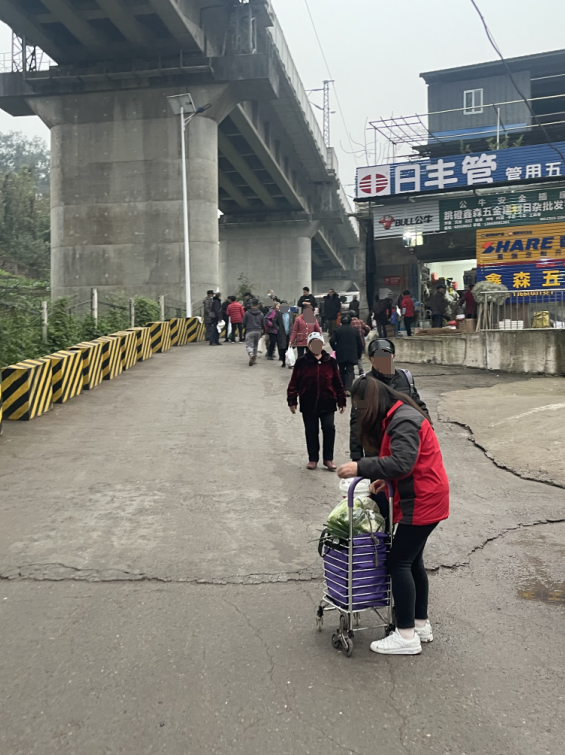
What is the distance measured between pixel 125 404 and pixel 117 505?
5873 mm

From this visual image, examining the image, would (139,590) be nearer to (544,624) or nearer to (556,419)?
(544,624)

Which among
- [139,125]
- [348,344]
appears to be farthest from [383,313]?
[139,125]

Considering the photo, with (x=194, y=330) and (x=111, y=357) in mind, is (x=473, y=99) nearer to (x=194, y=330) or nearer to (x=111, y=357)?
(x=194, y=330)

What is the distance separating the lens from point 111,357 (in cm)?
1595

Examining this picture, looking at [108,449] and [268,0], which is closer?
[108,449]

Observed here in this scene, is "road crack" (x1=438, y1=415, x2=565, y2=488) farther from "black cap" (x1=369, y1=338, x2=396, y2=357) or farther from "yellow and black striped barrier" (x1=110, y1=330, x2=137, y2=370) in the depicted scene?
"yellow and black striped barrier" (x1=110, y1=330, x2=137, y2=370)

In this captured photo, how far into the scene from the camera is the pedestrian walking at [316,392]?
8.51 m

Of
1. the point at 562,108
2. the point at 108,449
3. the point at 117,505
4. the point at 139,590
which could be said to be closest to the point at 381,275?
the point at 562,108

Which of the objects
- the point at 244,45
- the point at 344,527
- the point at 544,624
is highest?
the point at 244,45

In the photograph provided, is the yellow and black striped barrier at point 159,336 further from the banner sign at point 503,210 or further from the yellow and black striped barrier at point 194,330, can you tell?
the banner sign at point 503,210

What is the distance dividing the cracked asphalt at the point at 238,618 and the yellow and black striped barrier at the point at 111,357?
623 centimetres

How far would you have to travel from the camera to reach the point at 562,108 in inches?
1410

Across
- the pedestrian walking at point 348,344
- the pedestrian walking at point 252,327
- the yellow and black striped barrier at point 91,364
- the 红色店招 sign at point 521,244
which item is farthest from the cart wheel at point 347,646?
the 红色店招 sign at point 521,244

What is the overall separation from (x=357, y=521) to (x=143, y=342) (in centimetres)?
1580
